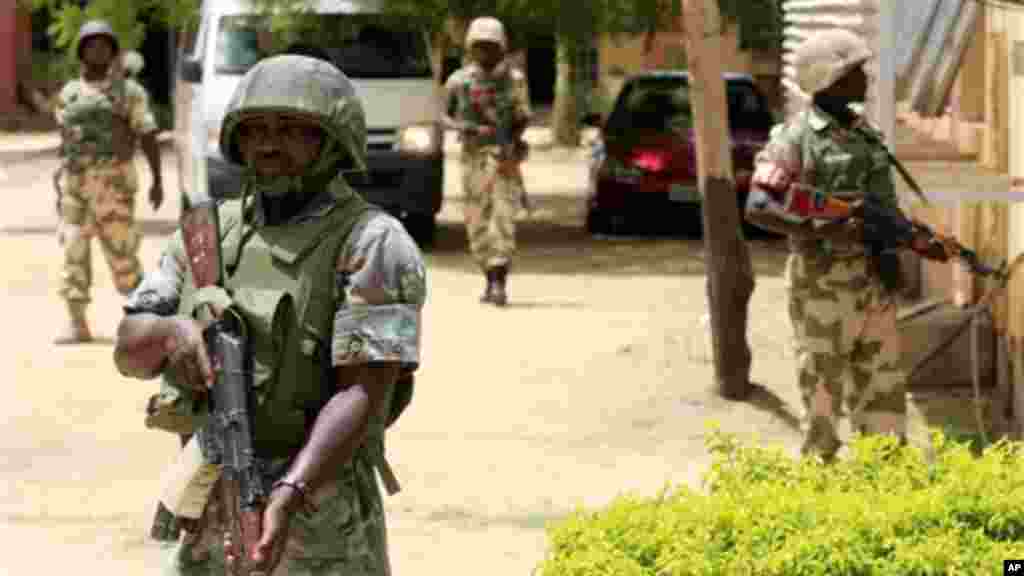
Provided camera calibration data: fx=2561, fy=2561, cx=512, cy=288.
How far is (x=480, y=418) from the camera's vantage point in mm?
11328

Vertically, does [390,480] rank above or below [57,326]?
above

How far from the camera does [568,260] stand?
1927 cm

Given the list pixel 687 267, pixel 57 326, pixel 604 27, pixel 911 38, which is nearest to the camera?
pixel 911 38

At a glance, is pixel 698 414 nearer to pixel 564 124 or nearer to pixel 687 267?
pixel 687 267

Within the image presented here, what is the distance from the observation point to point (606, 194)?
21125 millimetres

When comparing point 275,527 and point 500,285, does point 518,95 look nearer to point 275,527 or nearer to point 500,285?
point 500,285

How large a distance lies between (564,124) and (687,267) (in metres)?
17.3

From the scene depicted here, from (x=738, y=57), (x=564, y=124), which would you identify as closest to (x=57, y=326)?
(x=564, y=124)

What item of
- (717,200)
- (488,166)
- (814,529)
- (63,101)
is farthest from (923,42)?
(814,529)

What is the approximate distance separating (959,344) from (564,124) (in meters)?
23.5

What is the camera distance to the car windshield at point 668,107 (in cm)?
2095

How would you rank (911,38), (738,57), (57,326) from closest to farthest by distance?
1. (911,38)
2. (57,326)
3. (738,57)

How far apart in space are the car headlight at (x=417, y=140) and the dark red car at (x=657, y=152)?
2.45 meters

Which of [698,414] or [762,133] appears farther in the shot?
[762,133]
